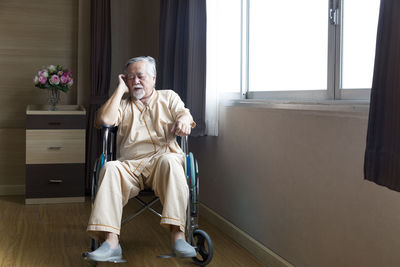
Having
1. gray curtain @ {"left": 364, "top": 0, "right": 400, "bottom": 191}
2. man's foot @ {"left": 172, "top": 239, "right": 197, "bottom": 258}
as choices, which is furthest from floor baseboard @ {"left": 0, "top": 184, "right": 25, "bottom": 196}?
gray curtain @ {"left": 364, "top": 0, "right": 400, "bottom": 191}

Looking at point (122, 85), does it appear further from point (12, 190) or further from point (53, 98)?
point (12, 190)

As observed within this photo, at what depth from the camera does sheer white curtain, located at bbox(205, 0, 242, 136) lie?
3.30 m

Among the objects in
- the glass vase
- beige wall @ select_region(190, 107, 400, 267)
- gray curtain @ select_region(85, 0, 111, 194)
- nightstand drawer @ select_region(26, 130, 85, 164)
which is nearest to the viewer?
beige wall @ select_region(190, 107, 400, 267)

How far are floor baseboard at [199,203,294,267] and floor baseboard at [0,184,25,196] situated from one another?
1.74 m

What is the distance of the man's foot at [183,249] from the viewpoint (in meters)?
2.44

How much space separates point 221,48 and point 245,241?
1.21 metres

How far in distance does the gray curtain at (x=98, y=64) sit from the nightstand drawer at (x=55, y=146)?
1.00 feet

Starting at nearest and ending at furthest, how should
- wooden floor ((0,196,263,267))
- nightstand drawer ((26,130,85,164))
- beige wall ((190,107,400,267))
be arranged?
beige wall ((190,107,400,267)), wooden floor ((0,196,263,267)), nightstand drawer ((26,130,85,164))

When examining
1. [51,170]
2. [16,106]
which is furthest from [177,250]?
[16,106]

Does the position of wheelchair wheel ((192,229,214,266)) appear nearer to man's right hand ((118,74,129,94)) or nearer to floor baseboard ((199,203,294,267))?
floor baseboard ((199,203,294,267))

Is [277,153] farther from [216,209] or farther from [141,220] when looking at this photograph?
[141,220]

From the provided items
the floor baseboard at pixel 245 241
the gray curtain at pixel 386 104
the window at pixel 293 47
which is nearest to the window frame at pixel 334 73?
the window at pixel 293 47

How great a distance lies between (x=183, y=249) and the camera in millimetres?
2447

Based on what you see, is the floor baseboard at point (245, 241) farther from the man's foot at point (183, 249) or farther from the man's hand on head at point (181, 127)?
the man's hand on head at point (181, 127)
